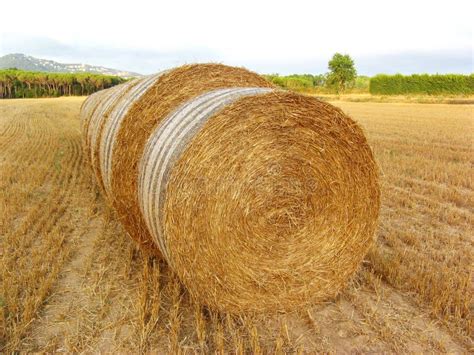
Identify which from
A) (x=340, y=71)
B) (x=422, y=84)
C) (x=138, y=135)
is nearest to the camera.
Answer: (x=138, y=135)

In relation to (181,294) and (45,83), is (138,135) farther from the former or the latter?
(45,83)

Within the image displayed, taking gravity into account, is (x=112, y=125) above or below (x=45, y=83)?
above

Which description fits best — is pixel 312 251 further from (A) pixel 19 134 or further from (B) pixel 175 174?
(A) pixel 19 134

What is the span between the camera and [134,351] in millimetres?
3023

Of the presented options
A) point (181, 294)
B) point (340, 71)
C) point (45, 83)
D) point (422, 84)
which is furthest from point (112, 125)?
point (45, 83)

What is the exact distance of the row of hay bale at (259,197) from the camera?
3.12 m

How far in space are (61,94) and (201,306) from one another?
68.2 meters

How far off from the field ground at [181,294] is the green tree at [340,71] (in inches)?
2069

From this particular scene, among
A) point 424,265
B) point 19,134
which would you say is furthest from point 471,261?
point 19,134

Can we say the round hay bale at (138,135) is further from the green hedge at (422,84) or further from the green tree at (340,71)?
the green tree at (340,71)

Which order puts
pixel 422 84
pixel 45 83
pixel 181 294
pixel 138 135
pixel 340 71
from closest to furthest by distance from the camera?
pixel 181 294, pixel 138 135, pixel 422 84, pixel 340 71, pixel 45 83

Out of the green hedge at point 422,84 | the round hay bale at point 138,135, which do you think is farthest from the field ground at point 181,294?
the green hedge at point 422,84

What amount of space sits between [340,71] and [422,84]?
45.3 ft

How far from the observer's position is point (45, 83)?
61844mm
